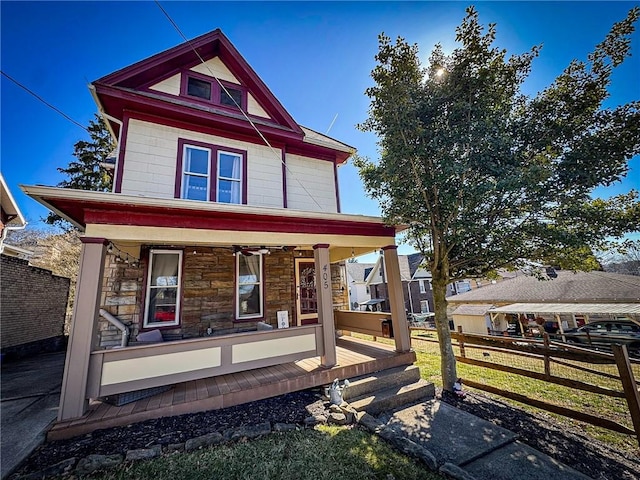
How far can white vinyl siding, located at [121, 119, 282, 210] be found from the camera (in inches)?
236

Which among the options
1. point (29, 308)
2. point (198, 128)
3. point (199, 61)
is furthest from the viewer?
point (29, 308)

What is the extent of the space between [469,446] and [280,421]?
277cm

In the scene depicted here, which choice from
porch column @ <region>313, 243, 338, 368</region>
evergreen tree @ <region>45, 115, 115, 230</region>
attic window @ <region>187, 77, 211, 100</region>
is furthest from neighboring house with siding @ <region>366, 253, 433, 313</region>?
evergreen tree @ <region>45, 115, 115, 230</region>

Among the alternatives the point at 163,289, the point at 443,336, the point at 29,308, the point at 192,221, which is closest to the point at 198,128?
the point at 192,221

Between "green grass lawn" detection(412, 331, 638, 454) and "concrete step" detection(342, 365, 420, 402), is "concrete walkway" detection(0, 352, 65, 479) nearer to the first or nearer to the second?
"concrete step" detection(342, 365, 420, 402)

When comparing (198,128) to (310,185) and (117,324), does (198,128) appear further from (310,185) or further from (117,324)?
(117,324)

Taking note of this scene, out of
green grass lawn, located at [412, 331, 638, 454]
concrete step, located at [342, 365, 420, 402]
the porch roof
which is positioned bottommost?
green grass lawn, located at [412, 331, 638, 454]

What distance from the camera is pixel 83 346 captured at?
393 centimetres

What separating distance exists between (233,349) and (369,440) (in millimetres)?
2733

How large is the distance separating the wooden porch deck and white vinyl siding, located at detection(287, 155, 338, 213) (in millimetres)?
4259

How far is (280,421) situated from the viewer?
13.4 feet

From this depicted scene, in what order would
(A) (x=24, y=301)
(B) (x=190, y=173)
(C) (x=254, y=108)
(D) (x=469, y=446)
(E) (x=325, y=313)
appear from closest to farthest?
(D) (x=469, y=446), (E) (x=325, y=313), (B) (x=190, y=173), (C) (x=254, y=108), (A) (x=24, y=301)

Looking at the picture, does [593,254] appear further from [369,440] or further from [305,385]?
[305,385]

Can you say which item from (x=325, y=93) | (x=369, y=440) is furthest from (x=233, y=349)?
(x=325, y=93)
